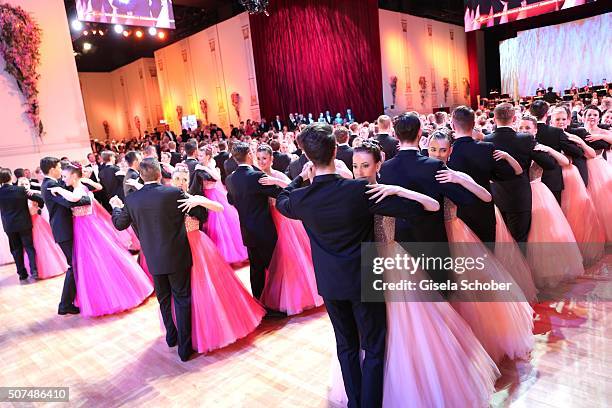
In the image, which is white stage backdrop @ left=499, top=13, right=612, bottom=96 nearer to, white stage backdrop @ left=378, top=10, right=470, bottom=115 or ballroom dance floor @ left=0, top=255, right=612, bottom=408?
white stage backdrop @ left=378, top=10, right=470, bottom=115

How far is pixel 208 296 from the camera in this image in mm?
3213

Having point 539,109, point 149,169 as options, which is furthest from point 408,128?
point 539,109

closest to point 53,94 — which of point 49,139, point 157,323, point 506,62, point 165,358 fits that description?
point 49,139

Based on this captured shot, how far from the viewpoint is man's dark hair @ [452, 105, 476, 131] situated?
2721 millimetres

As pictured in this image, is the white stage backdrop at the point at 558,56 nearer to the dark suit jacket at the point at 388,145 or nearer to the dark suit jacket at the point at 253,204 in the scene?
the dark suit jacket at the point at 388,145

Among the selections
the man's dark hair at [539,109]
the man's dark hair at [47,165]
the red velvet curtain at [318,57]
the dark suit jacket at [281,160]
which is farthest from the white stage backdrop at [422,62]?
the man's dark hair at [47,165]

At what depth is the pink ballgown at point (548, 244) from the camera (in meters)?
3.45

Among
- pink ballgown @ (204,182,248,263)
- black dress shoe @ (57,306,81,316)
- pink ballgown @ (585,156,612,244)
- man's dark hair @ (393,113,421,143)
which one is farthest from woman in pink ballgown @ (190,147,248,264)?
pink ballgown @ (585,156,612,244)

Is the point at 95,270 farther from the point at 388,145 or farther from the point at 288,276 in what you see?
the point at 388,145

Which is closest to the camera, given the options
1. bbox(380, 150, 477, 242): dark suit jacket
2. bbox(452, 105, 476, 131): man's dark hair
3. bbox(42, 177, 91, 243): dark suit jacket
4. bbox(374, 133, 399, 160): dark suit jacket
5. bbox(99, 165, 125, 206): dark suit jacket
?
bbox(380, 150, 477, 242): dark suit jacket

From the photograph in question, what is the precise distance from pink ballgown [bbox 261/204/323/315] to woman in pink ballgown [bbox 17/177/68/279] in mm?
3883

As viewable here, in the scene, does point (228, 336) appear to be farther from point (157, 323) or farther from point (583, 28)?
point (583, 28)

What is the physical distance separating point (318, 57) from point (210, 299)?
12.9 m

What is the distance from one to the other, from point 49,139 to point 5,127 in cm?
74
